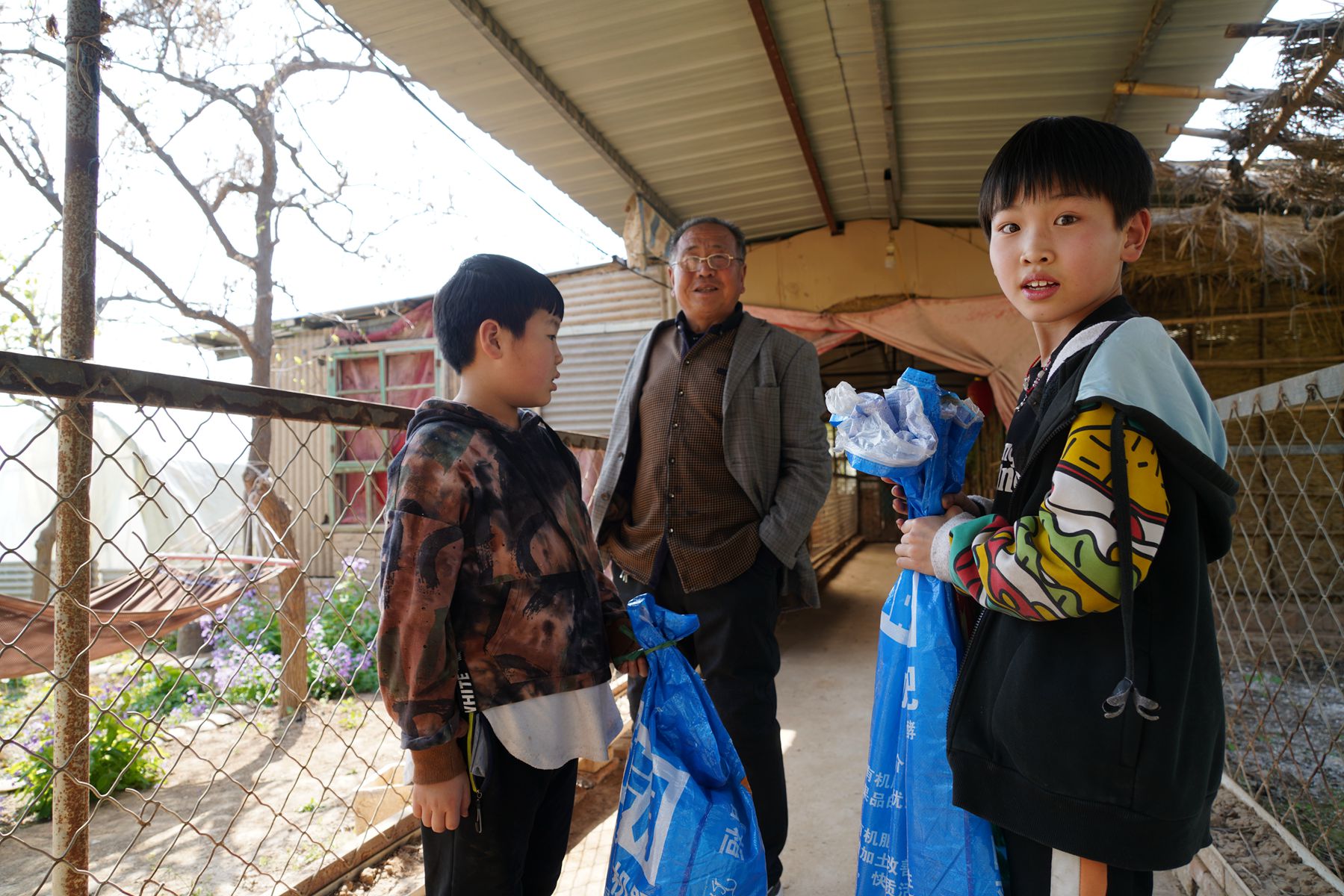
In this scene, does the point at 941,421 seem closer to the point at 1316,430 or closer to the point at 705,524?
the point at 705,524

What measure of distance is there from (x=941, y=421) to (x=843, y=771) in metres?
2.02

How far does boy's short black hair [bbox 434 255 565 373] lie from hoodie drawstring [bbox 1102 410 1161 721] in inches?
33.7

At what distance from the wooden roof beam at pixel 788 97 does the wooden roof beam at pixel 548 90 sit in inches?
4.7

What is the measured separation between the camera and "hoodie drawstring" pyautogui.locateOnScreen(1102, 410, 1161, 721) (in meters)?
0.77

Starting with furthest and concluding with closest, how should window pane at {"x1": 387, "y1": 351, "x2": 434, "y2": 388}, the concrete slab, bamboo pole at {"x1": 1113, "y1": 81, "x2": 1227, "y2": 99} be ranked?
1. window pane at {"x1": 387, "y1": 351, "x2": 434, "y2": 388}
2. bamboo pole at {"x1": 1113, "y1": 81, "x2": 1227, "y2": 99}
3. the concrete slab

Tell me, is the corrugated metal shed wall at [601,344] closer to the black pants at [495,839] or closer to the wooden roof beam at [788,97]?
the wooden roof beam at [788,97]

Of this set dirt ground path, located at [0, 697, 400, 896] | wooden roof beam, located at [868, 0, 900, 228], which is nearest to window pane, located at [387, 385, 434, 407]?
dirt ground path, located at [0, 697, 400, 896]

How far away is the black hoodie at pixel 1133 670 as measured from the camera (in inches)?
31.4

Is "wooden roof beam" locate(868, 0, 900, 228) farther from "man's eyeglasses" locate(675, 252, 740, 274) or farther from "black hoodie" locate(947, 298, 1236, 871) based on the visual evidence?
"black hoodie" locate(947, 298, 1236, 871)

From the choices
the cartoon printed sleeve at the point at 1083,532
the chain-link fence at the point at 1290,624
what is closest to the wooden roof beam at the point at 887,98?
the chain-link fence at the point at 1290,624

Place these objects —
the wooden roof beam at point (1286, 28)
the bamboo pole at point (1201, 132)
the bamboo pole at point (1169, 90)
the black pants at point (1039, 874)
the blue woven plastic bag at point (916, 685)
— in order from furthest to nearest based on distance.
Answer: the bamboo pole at point (1201, 132)
the bamboo pole at point (1169, 90)
the wooden roof beam at point (1286, 28)
the blue woven plastic bag at point (916, 685)
the black pants at point (1039, 874)

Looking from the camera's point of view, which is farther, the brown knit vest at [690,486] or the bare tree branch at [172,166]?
the bare tree branch at [172,166]

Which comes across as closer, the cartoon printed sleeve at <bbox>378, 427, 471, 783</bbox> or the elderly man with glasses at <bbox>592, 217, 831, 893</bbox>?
the cartoon printed sleeve at <bbox>378, 427, 471, 783</bbox>

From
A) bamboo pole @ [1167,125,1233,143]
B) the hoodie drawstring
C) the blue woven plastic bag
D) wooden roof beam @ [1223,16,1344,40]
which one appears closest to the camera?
the hoodie drawstring
